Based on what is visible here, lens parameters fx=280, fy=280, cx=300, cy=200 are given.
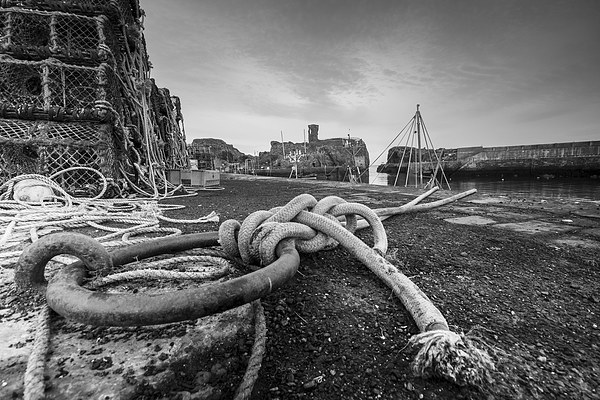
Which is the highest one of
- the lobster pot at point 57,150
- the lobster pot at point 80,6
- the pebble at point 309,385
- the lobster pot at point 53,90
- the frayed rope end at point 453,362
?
the lobster pot at point 80,6

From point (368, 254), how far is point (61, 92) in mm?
4835

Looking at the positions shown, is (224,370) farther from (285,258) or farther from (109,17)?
(109,17)

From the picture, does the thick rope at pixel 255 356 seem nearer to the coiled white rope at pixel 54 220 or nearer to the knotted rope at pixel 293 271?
the knotted rope at pixel 293 271

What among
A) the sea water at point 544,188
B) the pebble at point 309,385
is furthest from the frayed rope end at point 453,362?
the sea water at point 544,188

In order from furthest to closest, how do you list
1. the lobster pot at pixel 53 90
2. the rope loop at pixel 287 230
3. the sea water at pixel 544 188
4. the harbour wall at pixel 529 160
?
the harbour wall at pixel 529 160 → the sea water at pixel 544 188 → the lobster pot at pixel 53 90 → the rope loop at pixel 287 230

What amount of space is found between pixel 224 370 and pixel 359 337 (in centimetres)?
37

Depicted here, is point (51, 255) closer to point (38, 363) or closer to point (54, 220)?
point (38, 363)

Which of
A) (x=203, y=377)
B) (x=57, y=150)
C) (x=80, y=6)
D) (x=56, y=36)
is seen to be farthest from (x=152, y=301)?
(x=80, y=6)

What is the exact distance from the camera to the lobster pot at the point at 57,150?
340 centimetres

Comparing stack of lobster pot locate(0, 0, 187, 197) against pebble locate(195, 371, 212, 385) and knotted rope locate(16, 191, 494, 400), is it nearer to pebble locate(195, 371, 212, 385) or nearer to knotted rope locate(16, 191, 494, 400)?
knotted rope locate(16, 191, 494, 400)

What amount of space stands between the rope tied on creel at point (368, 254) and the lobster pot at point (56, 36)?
4.39m

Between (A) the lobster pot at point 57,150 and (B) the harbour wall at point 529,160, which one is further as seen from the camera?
(B) the harbour wall at point 529,160

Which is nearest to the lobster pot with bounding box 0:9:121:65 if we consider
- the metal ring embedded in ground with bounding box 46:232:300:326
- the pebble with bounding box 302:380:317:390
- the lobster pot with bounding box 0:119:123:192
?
the lobster pot with bounding box 0:119:123:192

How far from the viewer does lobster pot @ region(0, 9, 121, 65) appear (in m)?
3.66
